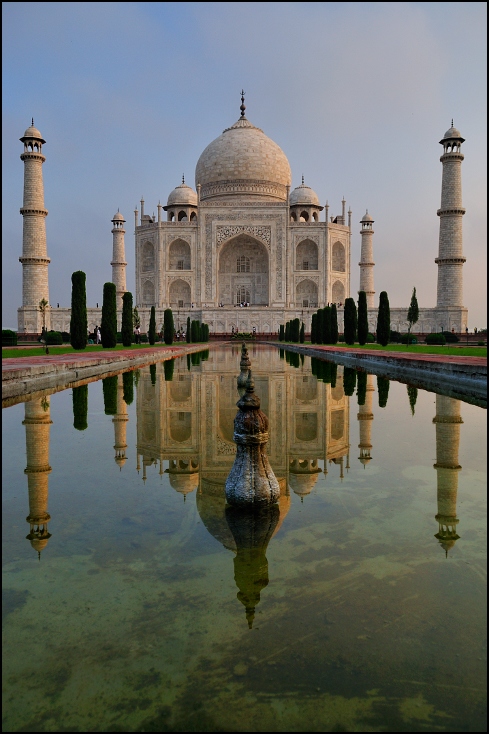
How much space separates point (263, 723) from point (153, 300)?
3413 centimetres

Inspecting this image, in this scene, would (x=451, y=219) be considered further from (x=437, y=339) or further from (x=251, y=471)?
(x=251, y=471)

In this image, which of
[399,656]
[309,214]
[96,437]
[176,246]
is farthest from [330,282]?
[399,656]

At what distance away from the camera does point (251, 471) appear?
7.05 feet

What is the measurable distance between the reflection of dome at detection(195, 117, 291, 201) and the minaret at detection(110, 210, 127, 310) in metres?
5.98

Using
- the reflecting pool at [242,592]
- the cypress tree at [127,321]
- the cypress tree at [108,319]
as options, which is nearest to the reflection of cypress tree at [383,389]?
the reflecting pool at [242,592]

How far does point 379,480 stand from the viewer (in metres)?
2.55

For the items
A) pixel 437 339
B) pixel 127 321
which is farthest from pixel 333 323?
pixel 127 321

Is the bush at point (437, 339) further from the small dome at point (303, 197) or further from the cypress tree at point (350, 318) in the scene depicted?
the small dome at point (303, 197)

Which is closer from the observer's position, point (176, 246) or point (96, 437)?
point (96, 437)

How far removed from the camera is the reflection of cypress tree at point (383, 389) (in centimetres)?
A: 514

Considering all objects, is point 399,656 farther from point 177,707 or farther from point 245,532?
point 245,532

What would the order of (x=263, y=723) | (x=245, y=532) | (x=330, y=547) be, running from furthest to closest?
(x=245, y=532), (x=330, y=547), (x=263, y=723)

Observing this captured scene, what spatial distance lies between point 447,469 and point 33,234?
26111 millimetres

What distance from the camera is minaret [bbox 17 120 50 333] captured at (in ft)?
82.8
